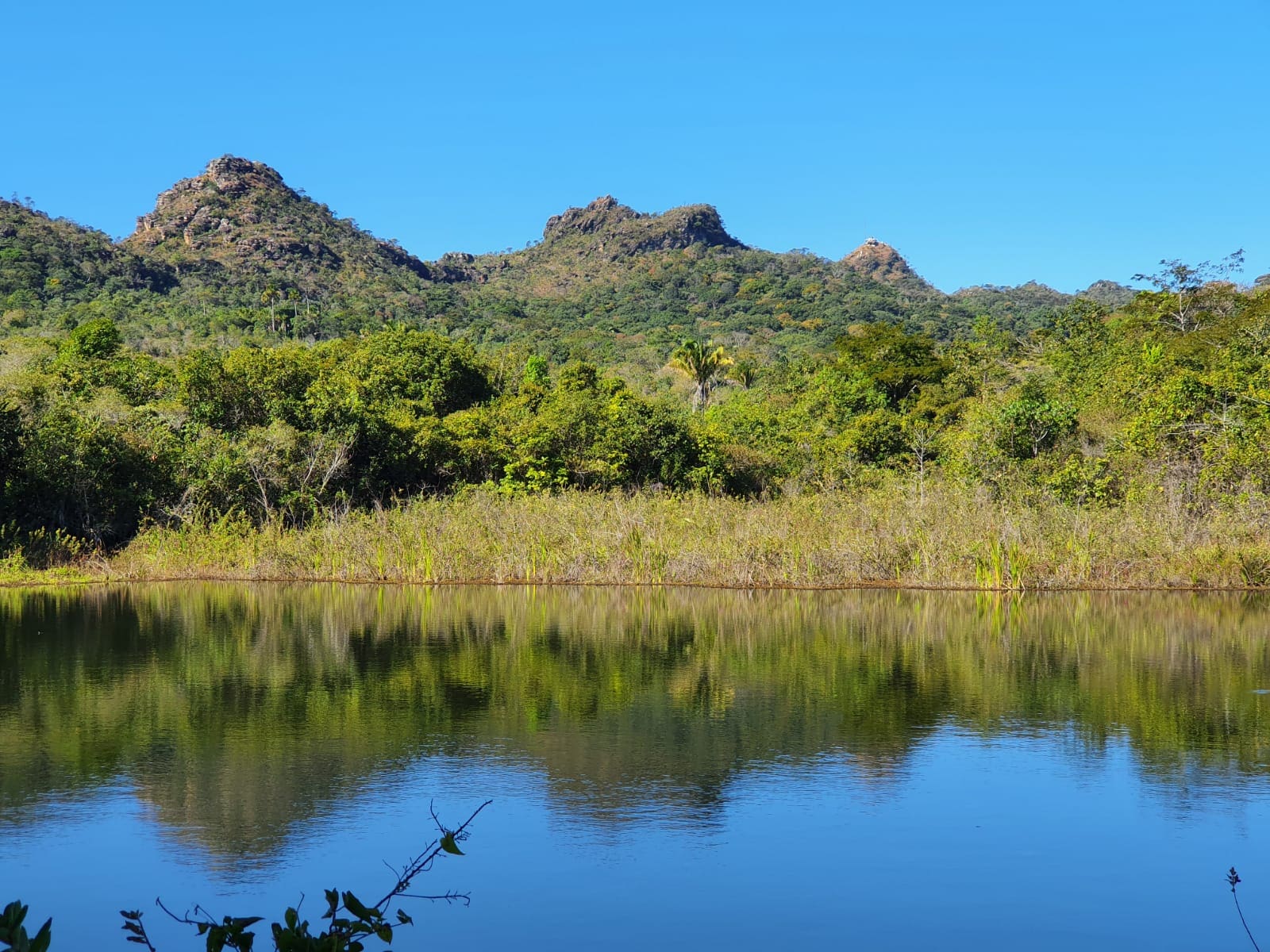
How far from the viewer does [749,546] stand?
70.0 feet

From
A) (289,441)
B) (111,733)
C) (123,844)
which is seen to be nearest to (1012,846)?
(123,844)

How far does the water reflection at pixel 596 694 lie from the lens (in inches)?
331

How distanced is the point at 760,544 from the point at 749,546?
0.21 m

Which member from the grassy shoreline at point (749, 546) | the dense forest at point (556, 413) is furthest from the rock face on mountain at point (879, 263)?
the grassy shoreline at point (749, 546)

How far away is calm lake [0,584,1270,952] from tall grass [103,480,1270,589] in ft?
15.7

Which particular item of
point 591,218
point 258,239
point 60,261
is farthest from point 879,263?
point 60,261

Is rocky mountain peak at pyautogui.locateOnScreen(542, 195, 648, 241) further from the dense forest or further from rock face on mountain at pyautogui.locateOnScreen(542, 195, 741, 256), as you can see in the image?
the dense forest

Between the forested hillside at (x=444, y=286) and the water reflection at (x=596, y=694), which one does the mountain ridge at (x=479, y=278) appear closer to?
the forested hillside at (x=444, y=286)

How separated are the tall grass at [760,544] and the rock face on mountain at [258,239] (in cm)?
5376

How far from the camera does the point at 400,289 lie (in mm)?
81938

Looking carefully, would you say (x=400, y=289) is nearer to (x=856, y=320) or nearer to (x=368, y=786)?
(x=856, y=320)

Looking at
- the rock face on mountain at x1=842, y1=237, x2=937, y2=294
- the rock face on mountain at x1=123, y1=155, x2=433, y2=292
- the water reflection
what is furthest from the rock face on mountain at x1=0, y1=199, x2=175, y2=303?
the rock face on mountain at x1=842, y1=237, x2=937, y2=294

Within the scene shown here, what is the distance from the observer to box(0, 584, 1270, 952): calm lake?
19.8 feet

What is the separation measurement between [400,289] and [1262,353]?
6213 centimetres
